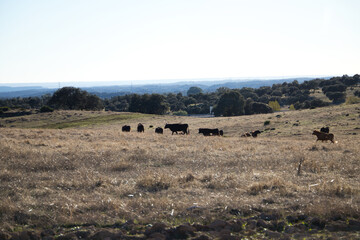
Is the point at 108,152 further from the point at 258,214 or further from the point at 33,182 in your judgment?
the point at 258,214

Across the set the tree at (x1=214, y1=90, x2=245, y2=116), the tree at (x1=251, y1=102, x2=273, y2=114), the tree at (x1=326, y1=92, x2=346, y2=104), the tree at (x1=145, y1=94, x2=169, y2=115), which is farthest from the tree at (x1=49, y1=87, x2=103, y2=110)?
the tree at (x1=326, y1=92, x2=346, y2=104)

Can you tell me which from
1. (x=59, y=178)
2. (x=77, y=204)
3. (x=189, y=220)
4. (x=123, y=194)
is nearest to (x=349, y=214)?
(x=189, y=220)

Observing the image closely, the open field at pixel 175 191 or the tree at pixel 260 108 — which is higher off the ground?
the open field at pixel 175 191

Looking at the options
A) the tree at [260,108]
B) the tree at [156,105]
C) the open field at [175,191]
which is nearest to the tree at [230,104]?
the tree at [260,108]

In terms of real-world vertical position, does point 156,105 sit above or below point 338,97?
below

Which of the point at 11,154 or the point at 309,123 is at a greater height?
the point at 11,154

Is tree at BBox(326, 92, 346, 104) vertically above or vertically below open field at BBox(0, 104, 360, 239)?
below

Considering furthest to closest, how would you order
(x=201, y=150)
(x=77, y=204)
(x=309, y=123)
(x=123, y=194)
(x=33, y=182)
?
(x=309, y=123), (x=201, y=150), (x=33, y=182), (x=123, y=194), (x=77, y=204)

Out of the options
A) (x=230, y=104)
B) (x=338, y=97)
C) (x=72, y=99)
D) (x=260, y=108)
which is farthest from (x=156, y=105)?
(x=338, y=97)

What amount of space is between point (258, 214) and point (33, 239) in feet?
15.7

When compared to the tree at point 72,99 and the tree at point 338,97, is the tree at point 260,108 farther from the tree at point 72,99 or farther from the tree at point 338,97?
the tree at point 72,99

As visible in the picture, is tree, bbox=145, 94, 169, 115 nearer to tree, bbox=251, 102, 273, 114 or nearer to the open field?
tree, bbox=251, 102, 273, 114

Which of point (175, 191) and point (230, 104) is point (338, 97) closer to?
point (230, 104)

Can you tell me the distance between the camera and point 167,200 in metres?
8.11
